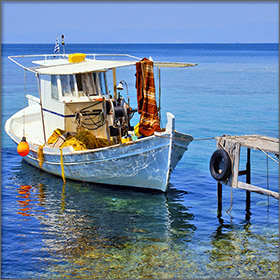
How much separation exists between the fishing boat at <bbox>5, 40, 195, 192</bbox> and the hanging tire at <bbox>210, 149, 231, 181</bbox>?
1591mm

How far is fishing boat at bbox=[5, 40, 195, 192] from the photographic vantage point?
1584cm

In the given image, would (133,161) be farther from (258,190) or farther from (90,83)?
(258,190)

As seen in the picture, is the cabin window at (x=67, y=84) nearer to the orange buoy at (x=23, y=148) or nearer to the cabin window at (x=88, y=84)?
the cabin window at (x=88, y=84)

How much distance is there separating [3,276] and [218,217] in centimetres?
663

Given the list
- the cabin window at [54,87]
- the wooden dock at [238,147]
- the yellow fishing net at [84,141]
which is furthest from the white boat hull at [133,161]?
the cabin window at [54,87]

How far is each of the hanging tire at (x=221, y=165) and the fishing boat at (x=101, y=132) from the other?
1.59 meters

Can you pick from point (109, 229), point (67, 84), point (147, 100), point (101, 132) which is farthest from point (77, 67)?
point (109, 229)

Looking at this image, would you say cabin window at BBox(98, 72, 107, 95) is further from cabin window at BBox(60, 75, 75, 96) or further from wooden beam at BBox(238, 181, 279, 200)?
wooden beam at BBox(238, 181, 279, 200)

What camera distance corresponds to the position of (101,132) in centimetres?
1797

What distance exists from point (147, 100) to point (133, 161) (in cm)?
204

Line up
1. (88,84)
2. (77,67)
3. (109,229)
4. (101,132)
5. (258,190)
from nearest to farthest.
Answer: (258,190) → (109,229) → (77,67) → (101,132) → (88,84)

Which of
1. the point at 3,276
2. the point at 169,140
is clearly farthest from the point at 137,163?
the point at 3,276

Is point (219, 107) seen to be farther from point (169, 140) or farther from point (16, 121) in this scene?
point (169, 140)

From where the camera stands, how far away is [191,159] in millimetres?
21953
